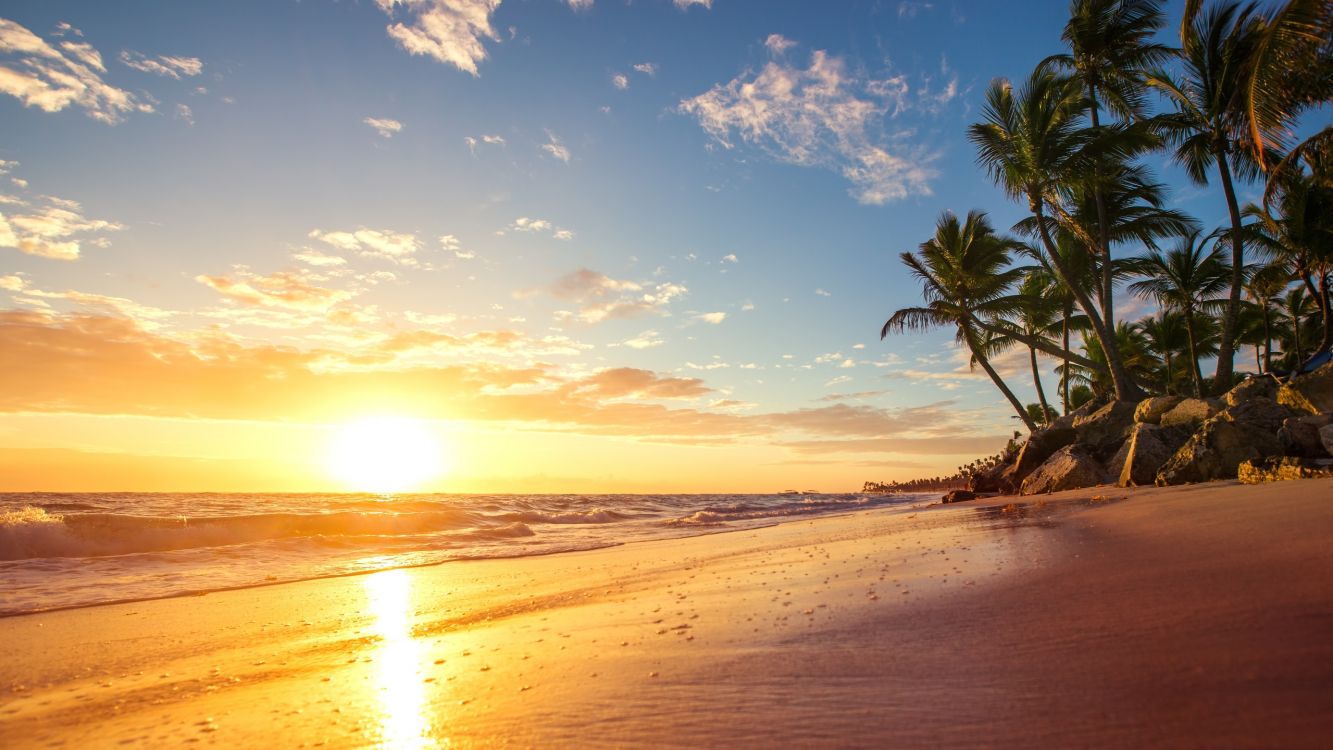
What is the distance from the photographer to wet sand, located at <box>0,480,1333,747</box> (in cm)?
184

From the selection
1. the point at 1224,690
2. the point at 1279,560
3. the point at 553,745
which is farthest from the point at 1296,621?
the point at 553,745

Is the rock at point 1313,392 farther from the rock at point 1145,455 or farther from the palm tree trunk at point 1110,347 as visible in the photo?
the palm tree trunk at point 1110,347

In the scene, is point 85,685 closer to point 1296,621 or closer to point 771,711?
point 771,711

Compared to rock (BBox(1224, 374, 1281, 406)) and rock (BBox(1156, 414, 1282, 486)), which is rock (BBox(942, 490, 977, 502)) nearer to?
rock (BBox(1224, 374, 1281, 406))

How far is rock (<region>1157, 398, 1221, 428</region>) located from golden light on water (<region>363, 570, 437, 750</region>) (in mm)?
16603

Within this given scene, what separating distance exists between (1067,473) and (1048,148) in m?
10.1

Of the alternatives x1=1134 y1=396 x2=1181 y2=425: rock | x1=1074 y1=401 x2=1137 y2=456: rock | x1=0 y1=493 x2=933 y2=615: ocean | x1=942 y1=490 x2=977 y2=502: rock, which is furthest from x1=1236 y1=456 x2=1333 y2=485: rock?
x1=942 y1=490 x2=977 y2=502: rock

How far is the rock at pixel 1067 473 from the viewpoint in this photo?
1539cm

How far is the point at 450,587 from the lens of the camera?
7.00m

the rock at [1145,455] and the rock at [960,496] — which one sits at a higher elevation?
the rock at [1145,455]

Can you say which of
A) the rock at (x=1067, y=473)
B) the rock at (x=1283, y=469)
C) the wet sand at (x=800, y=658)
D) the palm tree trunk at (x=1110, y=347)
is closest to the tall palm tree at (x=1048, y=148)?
the palm tree trunk at (x=1110, y=347)

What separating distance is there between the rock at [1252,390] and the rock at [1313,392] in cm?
64

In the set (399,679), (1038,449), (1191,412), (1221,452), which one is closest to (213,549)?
(399,679)

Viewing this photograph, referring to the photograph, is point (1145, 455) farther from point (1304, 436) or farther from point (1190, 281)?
point (1190, 281)
